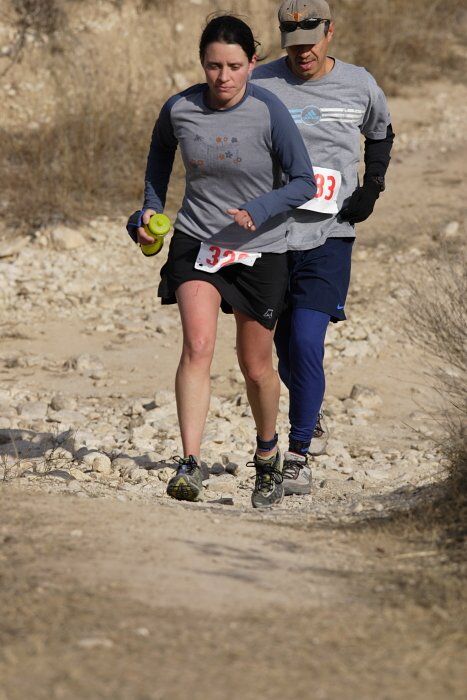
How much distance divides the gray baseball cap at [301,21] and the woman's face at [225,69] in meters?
0.48

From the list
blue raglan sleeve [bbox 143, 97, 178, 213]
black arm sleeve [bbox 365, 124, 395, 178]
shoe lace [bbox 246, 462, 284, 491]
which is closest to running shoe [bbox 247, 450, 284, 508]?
shoe lace [bbox 246, 462, 284, 491]

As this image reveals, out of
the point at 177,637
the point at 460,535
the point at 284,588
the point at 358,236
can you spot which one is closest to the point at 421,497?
the point at 460,535

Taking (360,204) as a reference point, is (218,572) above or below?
below

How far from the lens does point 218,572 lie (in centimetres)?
341

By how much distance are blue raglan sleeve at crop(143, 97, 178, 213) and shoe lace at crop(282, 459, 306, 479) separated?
1.20 meters

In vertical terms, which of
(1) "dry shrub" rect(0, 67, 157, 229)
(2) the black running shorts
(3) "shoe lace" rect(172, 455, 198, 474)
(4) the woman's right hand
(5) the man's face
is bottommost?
(1) "dry shrub" rect(0, 67, 157, 229)

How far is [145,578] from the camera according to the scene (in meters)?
3.32

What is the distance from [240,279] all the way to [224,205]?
297 millimetres

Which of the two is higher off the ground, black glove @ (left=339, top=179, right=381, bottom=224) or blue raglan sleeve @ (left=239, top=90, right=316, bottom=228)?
blue raglan sleeve @ (left=239, top=90, right=316, bottom=228)

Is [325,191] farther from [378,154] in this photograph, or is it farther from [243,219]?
[243,219]

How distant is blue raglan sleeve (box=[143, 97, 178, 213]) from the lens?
4641 mm

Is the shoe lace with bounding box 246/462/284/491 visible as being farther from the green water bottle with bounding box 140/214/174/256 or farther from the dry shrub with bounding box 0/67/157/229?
the dry shrub with bounding box 0/67/157/229

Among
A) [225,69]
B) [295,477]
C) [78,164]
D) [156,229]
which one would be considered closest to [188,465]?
[295,477]

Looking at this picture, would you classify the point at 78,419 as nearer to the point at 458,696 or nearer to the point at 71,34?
the point at 458,696
